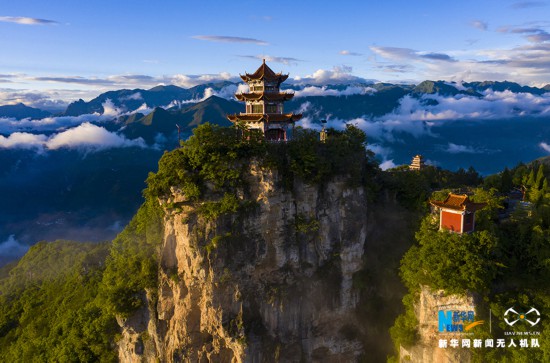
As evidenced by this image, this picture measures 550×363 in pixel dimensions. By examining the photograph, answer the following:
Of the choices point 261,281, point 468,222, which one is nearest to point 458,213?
point 468,222

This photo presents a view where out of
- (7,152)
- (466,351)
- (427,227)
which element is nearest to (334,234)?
(427,227)

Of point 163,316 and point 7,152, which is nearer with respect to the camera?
point 163,316

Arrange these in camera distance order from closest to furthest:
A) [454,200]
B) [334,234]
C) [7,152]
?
[454,200], [334,234], [7,152]

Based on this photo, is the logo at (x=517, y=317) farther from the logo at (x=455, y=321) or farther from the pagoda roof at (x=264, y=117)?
the pagoda roof at (x=264, y=117)

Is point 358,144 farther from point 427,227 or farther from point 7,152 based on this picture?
point 7,152

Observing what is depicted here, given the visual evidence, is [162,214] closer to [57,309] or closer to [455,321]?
[57,309]

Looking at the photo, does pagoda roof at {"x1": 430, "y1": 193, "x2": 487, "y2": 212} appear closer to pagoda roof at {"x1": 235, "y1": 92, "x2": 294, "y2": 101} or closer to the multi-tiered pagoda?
the multi-tiered pagoda

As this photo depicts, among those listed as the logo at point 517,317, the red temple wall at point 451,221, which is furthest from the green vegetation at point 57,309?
the logo at point 517,317
